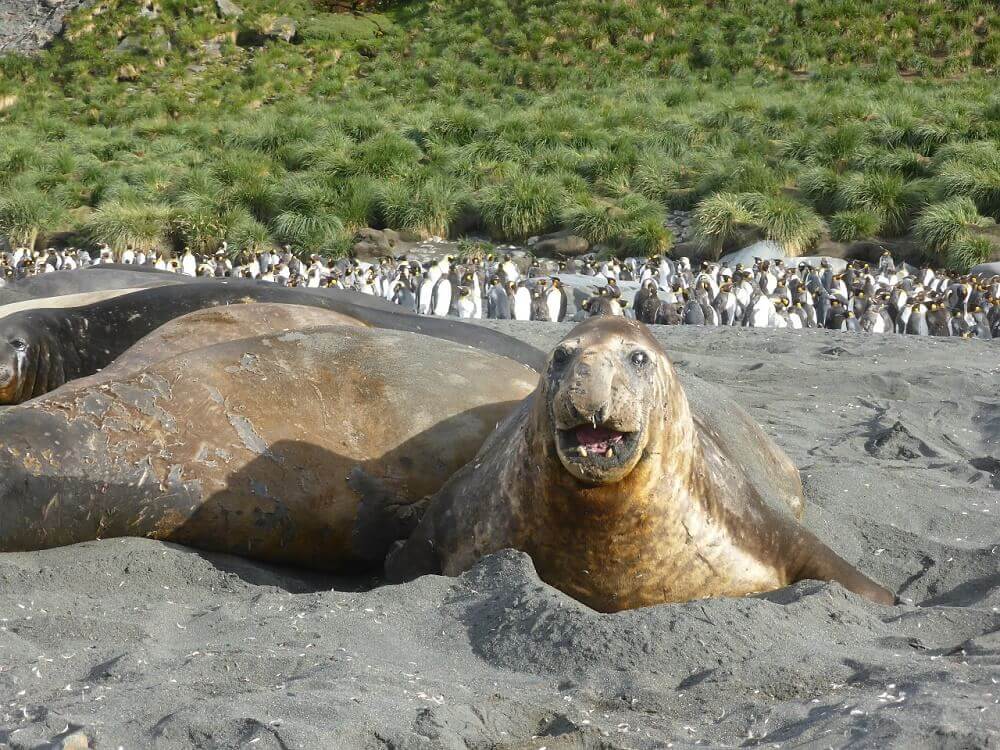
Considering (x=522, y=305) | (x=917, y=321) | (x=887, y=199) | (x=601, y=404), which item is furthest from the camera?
(x=887, y=199)

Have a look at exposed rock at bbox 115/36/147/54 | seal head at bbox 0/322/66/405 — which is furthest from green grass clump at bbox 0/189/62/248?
seal head at bbox 0/322/66/405

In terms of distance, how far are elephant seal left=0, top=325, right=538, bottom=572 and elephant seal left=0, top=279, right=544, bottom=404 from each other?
1.24 meters

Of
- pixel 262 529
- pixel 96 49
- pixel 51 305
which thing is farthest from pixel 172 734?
pixel 96 49

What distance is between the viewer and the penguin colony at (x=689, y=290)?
15.6 metres

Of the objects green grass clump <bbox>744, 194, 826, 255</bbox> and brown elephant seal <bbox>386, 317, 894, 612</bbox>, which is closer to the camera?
brown elephant seal <bbox>386, 317, 894, 612</bbox>

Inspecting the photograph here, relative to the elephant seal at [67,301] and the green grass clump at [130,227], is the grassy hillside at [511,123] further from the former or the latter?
the elephant seal at [67,301]

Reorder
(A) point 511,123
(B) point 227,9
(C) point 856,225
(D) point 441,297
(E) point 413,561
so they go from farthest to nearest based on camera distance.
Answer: (B) point 227,9 → (A) point 511,123 → (C) point 856,225 → (D) point 441,297 → (E) point 413,561

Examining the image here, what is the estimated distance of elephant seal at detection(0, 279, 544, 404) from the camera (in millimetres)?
5820

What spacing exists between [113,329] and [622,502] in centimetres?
395

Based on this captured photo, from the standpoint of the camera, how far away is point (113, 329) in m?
6.18

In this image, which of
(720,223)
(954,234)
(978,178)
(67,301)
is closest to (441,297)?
(720,223)

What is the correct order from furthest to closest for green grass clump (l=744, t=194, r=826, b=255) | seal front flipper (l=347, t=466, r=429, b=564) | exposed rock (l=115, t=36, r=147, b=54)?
exposed rock (l=115, t=36, r=147, b=54) < green grass clump (l=744, t=194, r=826, b=255) < seal front flipper (l=347, t=466, r=429, b=564)

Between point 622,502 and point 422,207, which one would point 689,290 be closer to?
point 422,207

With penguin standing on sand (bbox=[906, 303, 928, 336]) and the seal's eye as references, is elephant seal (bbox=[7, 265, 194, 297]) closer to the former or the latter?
the seal's eye
